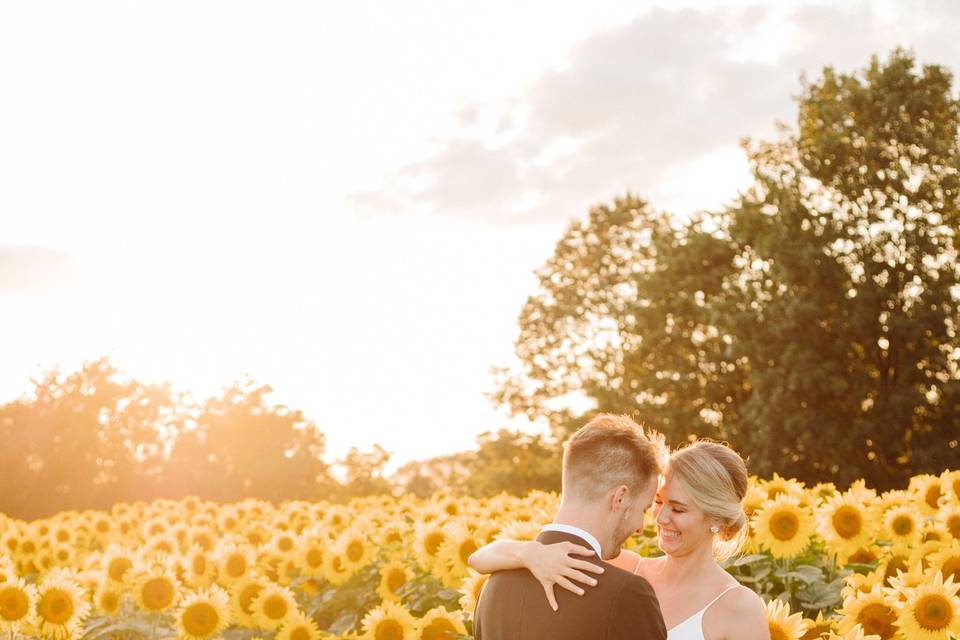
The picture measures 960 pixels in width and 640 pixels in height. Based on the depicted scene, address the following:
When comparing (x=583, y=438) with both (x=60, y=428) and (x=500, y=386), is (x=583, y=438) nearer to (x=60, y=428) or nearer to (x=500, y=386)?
(x=60, y=428)

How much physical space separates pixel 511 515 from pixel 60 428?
25361 millimetres

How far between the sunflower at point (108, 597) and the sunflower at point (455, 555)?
3207mm

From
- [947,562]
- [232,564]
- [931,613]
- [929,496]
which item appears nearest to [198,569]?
[232,564]

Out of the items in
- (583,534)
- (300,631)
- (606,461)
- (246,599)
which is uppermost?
(606,461)

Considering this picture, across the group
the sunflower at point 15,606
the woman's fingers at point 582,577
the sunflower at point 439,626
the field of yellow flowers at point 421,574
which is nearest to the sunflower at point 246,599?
the field of yellow flowers at point 421,574

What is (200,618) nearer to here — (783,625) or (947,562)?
(783,625)

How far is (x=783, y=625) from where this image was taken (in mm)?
4863

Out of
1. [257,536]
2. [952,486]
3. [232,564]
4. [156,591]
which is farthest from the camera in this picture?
[257,536]

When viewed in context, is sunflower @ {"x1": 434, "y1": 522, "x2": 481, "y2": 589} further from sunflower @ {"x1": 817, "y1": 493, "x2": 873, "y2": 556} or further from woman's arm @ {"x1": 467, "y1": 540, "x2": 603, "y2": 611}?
woman's arm @ {"x1": 467, "y1": 540, "x2": 603, "y2": 611}

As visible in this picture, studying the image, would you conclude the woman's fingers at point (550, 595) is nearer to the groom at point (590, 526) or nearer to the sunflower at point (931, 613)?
the groom at point (590, 526)

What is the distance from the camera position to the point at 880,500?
312 inches

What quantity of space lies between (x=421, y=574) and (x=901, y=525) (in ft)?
12.7

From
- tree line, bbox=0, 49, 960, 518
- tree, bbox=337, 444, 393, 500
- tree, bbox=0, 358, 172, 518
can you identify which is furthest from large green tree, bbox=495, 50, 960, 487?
tree, bbox=0, 358, 172, 518

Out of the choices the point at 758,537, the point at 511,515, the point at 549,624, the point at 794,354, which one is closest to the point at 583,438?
the point at 549,624
